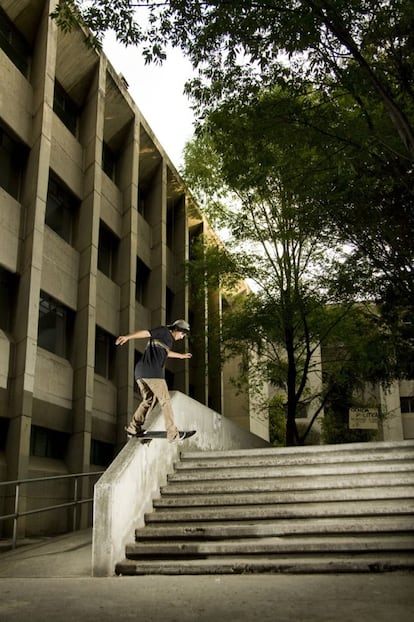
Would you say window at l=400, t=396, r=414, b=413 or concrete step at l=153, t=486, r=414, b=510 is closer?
concrete step at l=153, t=486, r=414, b=510

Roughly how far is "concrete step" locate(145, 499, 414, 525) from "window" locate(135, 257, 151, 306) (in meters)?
16.8

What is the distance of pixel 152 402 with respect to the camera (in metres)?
8.11

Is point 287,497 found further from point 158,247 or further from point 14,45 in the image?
point 158,247

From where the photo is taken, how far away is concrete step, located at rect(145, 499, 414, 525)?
23.2 ft

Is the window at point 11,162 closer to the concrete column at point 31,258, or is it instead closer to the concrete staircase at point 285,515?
the concrete column at point 31,258

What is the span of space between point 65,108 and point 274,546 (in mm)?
16764

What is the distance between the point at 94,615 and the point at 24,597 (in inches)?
43.9

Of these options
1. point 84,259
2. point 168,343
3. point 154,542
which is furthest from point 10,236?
point 154,542

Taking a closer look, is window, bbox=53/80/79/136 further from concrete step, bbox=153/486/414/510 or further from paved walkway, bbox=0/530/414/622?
paved walkway, bbox=0/530/414/622

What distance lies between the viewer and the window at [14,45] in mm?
16203

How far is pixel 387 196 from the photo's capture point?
40.0ft

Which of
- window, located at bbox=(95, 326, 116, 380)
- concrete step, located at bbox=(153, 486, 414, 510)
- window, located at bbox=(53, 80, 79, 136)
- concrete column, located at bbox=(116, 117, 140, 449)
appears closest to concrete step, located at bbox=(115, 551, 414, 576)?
concrete step, located at bbox=(153, 486, 414, 510)

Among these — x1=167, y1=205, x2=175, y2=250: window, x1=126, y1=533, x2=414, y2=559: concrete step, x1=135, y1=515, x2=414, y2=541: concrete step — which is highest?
x1=167, y1=205, x2=175, y2=250: window

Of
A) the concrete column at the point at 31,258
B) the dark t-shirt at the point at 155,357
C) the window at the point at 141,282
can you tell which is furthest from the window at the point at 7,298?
the window at the point at 141,282
